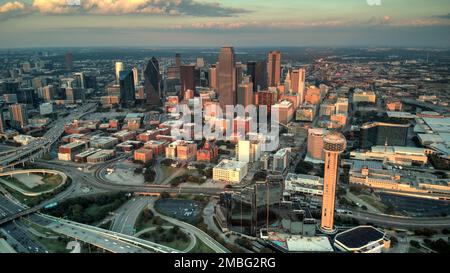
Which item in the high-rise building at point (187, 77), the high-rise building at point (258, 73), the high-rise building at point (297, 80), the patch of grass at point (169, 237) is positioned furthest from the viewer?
the high-rise building at point (187, 77)

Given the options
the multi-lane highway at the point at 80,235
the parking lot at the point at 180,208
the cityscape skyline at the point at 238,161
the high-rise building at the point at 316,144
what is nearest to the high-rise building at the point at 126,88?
the cityscape skyline at the point at 238,161

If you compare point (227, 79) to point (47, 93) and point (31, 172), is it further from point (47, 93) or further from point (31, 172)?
point (47, 93)

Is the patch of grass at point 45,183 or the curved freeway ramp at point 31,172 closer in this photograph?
the curved freeway ramp at point 31,172

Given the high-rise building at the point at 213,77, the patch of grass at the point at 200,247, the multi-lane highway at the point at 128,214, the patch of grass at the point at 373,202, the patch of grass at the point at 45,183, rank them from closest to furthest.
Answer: the patch of grass at the point at 200,247 < the multi-lane highway at the point at 128,214 < the patch of grass at the point at 373,202 < the patch of grass at the point at 45,183 < the high-rise building at the point at 213,77

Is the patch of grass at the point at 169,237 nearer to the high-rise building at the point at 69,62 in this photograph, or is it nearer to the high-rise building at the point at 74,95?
the high-rise building at the point at 74,95

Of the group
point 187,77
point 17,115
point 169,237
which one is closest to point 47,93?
point 17,115

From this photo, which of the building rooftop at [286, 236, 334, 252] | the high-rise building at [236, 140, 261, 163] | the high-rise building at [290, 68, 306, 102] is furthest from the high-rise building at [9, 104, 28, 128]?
the building rooftop at [286, 236, 334, 252]

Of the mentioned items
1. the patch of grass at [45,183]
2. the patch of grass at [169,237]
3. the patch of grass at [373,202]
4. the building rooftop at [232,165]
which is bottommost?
the patch of grass at [373,202]
